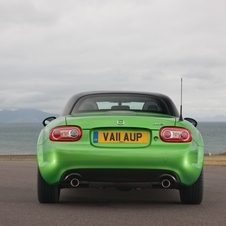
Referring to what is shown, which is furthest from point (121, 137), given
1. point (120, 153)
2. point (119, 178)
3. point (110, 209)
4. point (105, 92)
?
point (105, 92)

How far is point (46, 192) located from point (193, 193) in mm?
1851

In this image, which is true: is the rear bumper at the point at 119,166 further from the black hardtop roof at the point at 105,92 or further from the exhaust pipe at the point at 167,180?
the black hardtop roof at the point at 105,92

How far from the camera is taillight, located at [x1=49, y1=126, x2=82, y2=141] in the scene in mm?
6355

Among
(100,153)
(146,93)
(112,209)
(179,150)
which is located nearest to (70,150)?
(100,153)

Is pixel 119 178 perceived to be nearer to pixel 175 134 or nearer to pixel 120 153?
pixel 120 153

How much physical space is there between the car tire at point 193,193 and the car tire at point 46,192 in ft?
5.24

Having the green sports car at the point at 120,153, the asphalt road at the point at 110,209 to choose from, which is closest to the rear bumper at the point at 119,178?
the green sports car at the point at 120,153

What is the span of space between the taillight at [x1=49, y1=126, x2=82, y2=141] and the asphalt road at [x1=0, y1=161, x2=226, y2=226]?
0.85 meters

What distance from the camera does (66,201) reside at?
7.17m

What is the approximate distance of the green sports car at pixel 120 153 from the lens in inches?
244

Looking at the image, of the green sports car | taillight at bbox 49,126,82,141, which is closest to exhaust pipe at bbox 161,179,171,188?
the green sports car

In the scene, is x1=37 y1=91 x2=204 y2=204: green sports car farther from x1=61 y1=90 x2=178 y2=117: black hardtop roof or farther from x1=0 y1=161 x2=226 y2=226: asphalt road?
x1=61 y1=90 x2=178 y2=117: black hardtop roof

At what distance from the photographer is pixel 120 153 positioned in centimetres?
618

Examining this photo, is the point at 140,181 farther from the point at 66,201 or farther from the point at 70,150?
the point at 66,201
